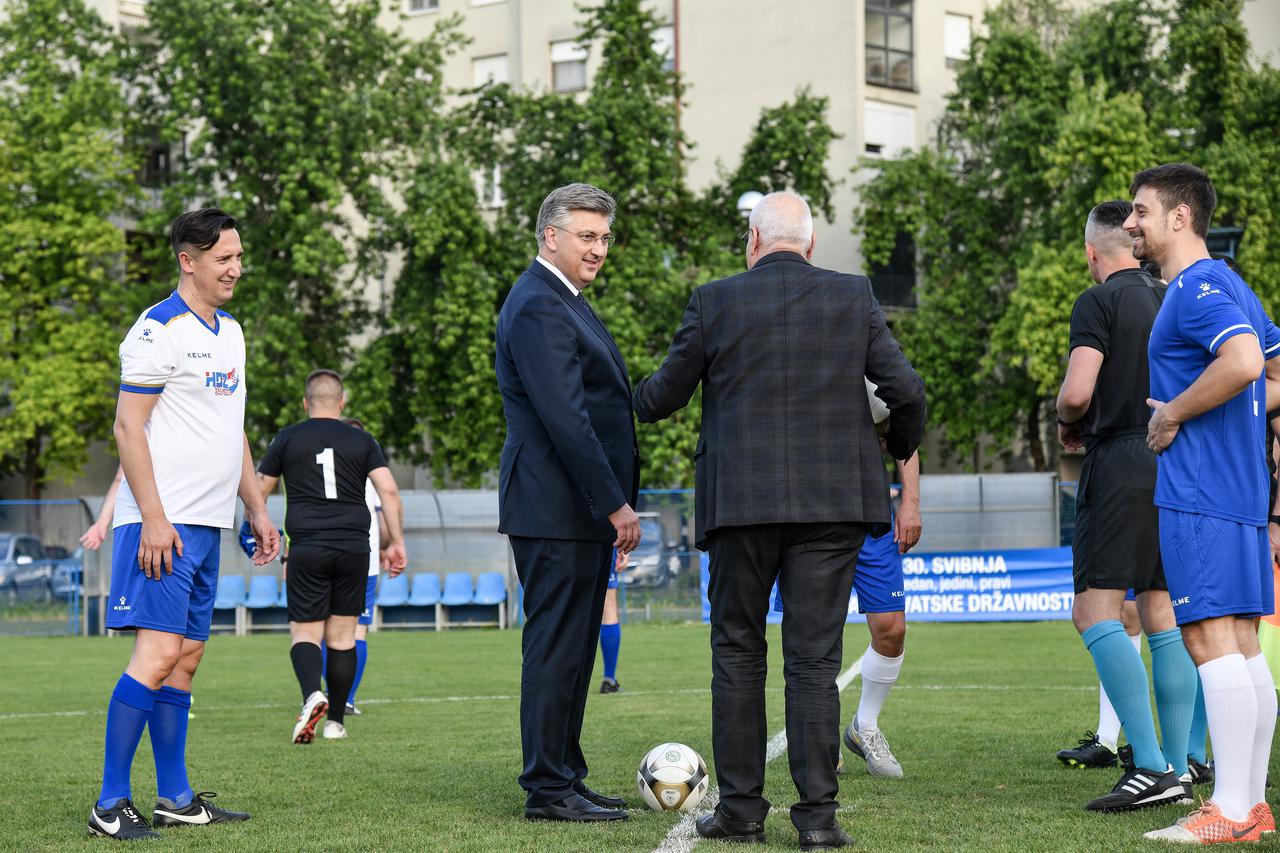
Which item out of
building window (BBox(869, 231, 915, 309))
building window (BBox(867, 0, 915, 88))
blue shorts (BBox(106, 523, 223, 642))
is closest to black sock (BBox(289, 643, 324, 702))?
blue shorts (BBox(106, 523, 223, 642))

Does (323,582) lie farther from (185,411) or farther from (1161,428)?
(1161,428)

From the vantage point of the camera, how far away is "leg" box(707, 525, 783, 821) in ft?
18.3

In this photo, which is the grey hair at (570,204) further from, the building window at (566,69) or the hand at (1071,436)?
the building window at (566,69)

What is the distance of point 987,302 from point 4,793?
32.9 metres

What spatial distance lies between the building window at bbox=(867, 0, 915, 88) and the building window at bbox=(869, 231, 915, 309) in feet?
13.7

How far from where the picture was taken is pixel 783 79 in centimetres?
4038

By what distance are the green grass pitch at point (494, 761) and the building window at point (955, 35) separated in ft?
92.2

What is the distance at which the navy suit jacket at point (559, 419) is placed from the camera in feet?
19.8

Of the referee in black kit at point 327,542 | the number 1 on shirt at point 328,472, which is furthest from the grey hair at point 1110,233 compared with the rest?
the number 1 on shirt at point 328,472

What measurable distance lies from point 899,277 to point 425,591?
767 inches

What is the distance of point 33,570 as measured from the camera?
2381 centimetres

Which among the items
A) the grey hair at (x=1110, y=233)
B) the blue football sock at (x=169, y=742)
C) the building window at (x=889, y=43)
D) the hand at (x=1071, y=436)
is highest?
the building window at (x=889, y=43)

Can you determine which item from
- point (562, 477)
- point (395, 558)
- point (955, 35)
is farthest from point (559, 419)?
point (955, 35)

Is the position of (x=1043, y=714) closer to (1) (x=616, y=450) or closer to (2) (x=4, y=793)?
(1) (x=616, y=450)
